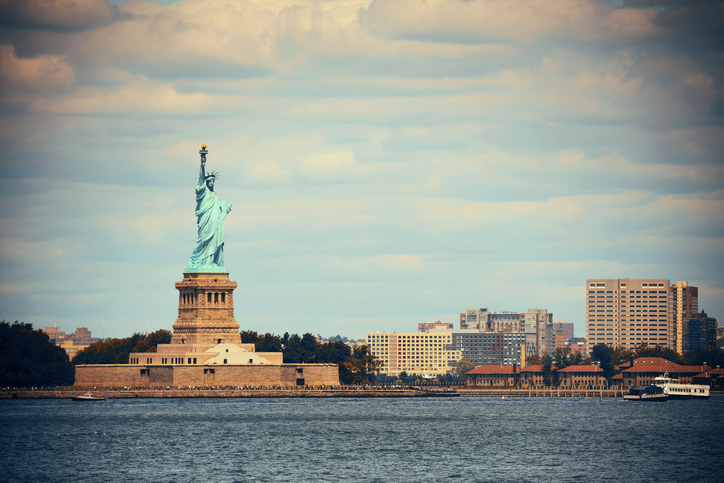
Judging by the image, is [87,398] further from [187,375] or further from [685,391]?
[685,391]

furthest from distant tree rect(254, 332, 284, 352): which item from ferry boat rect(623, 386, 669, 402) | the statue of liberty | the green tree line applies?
ferry boat rect(623, 386, 669, 402)

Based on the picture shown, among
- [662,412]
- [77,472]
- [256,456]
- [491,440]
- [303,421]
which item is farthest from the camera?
[662,412]

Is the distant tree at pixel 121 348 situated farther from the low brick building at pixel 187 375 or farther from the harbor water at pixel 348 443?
the harbor water at pixel 348 443

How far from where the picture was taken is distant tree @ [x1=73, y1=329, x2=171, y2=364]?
16800 cm

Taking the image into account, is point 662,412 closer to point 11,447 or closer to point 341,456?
point 341,456

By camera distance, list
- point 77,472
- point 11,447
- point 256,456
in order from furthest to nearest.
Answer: point 11,447, point 256,456, point 77,472

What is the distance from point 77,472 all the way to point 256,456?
42.7 feet

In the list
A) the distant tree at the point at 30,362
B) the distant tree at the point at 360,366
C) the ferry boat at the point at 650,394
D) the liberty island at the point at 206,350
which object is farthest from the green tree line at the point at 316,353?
the ferry boat at the point at 650,394

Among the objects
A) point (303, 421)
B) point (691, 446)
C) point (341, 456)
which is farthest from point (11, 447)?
point (691, 446)

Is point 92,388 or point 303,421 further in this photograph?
point 92,388

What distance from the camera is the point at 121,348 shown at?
173125 mm

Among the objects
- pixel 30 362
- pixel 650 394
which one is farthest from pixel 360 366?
pixel 30 362

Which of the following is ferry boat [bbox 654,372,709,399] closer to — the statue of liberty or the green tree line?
the green tree line

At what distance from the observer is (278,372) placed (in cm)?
15475
